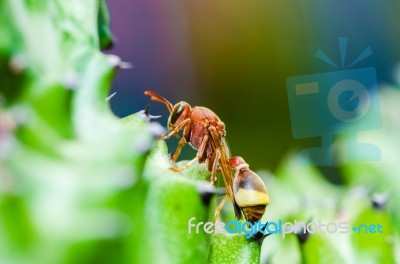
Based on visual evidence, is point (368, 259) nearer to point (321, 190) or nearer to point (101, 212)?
point (321, 190)

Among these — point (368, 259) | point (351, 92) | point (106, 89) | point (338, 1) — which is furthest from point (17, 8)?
point (338, 1)

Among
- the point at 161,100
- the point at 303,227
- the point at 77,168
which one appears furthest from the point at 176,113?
the point at 77,168

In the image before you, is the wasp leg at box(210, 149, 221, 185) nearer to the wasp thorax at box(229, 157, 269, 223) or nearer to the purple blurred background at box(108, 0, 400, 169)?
the wasp thorax at box(229, 157, 269, 223)

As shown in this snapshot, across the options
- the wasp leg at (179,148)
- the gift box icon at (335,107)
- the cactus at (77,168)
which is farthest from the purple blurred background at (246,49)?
the cactus at (77,168)

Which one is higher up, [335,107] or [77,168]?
[77,168]

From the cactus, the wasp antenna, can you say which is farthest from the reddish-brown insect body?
the cactus

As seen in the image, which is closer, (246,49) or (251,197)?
(251,197)

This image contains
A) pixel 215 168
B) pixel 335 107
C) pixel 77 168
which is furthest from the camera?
pixel 335 107

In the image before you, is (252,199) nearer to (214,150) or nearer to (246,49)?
(214,150)
